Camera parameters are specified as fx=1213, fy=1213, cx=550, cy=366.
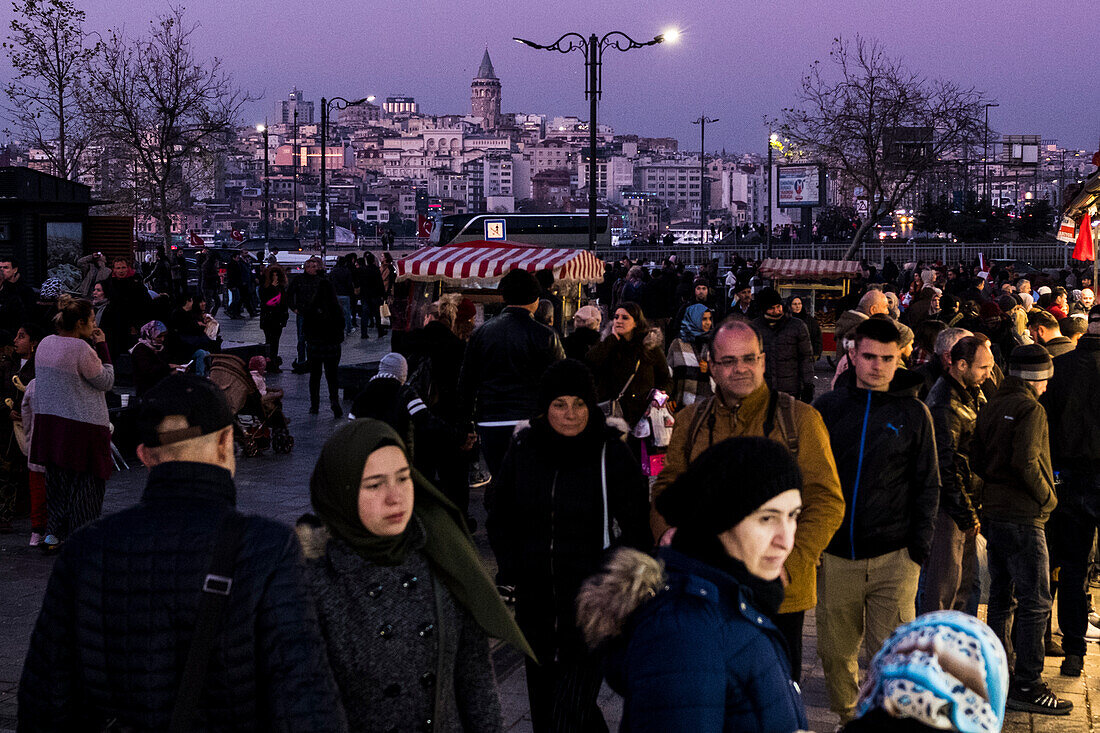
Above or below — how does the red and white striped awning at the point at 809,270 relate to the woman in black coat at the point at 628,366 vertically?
above

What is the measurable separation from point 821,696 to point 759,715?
356 centimetres

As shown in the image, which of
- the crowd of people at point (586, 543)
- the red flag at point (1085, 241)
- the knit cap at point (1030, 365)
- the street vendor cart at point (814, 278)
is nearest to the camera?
the crowd of people at point (586, 543)

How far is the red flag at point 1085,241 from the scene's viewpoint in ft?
54.9

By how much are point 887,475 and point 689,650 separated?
279 centimetres

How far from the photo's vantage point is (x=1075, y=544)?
20.2ft

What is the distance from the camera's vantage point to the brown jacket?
Answer: 420 centimetres

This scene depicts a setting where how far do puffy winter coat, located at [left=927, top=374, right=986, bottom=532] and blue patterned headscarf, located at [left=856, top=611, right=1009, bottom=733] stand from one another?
12.1 ft

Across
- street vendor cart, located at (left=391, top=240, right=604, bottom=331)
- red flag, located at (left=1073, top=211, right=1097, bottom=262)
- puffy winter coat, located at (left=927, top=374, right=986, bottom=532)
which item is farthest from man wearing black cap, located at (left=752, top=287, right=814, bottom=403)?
red flag, located at (left=1073, top=211, right=1097, bottom=262)

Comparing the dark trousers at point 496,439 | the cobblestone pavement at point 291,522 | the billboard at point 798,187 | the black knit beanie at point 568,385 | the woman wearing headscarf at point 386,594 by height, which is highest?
the billboard at point 798,187

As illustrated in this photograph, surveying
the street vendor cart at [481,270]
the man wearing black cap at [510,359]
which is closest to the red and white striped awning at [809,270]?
the street vendor cart at [481,270]

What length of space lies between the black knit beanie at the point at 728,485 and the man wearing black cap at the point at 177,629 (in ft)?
2.73

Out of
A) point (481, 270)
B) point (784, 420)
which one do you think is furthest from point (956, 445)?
point (481, 270)

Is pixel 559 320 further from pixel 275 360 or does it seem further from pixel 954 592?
pixel 954 592

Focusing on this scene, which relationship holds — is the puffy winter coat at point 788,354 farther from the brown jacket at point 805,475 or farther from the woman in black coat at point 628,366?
the brown jacket at point 805,475
